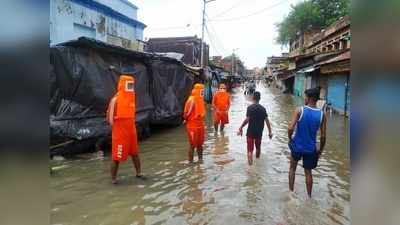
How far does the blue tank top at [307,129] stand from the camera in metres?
5.39

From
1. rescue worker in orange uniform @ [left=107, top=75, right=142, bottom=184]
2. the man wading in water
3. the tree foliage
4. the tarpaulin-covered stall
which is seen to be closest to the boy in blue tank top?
the man wading in water

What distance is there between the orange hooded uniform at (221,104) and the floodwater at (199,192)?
2.78 meters

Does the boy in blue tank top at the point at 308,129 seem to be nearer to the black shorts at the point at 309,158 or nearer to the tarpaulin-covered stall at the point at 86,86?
the black shorts at the point at 309,158

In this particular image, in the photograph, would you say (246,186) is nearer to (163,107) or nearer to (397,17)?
(397,17)

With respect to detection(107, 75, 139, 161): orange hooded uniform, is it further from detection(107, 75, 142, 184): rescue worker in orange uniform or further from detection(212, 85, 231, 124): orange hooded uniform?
detection(212, 85, 231, 124): orange hooded uniform

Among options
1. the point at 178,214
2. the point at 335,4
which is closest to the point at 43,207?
the point at 178,214

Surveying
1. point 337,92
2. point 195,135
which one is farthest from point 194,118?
point 337,92

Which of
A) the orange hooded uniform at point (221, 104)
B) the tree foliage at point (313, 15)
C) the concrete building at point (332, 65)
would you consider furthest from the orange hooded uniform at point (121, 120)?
the tree foliage at point (313, 15)

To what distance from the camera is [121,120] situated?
628 cm

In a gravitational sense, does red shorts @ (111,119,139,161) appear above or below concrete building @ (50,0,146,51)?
below

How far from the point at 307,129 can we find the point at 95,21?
1499 centimetres

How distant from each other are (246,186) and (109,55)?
5.42 m

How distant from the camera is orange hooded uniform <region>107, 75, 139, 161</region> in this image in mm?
6242

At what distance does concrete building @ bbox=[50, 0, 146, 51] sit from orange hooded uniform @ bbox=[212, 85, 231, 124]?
6211mm
